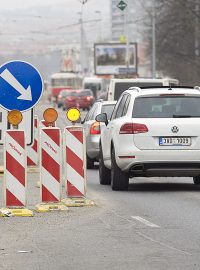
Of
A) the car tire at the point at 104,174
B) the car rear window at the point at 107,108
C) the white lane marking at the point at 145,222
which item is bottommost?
the car tire at the point at 104,174

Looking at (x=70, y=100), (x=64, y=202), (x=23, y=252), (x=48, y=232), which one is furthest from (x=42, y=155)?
(x=70, y=100)

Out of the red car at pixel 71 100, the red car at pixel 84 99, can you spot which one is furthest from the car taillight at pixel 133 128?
the red car at pixel 84 99

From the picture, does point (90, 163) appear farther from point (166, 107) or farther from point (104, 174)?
point (166, 107)

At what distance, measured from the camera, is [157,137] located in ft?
61.8

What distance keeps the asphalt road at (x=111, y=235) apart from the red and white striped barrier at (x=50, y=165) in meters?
0.37

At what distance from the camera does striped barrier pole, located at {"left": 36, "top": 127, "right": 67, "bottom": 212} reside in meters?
15.6

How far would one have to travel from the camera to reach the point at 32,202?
55.7 feet

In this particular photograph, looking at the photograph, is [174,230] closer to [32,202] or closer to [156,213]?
[156,213]

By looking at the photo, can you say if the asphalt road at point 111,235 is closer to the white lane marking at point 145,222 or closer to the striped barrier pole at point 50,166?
the white lane marking at point 145,222

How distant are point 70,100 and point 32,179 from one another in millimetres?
66027

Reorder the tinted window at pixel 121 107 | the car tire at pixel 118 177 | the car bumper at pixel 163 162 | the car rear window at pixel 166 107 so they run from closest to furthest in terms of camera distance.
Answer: the car bumper at pixel 163 162 < the car rear window at pixel 166 107 < the car tire at pixel 118 177 < the tinted window at pixel 121 107

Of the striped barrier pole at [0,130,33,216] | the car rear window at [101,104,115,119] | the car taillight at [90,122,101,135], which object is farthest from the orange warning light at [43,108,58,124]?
the car rear window at [101,104,115,119]

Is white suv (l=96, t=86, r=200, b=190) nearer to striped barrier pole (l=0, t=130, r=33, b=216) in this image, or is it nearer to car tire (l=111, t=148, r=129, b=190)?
car tire (l=111, t=148, r=129, b=190)

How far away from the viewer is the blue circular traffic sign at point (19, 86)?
55.5 feet
